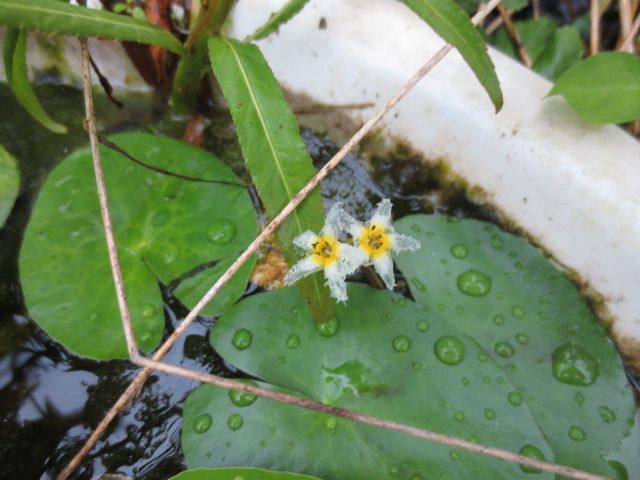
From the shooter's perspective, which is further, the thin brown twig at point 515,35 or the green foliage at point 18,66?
the thin brown twig at point 515,35

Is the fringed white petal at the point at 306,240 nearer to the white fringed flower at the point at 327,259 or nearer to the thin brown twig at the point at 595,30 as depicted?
the white fringed flower at the point at 327,259

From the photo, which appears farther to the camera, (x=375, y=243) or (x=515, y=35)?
(x=515, y=35)

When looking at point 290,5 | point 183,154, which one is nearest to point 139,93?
point 183,154

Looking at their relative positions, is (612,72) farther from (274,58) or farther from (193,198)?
(193,198)

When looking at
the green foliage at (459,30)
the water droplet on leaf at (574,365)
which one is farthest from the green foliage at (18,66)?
the water droplet on leaf at (574,365)

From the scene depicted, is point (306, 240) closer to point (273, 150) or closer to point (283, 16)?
point (273, 150)

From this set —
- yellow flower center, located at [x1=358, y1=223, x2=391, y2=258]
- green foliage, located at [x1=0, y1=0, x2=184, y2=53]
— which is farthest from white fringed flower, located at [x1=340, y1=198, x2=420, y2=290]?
green foliage, located at [x1=0, y1=0, x2=184, y2=53]

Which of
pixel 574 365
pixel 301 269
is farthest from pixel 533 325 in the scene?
pixel 301 269
